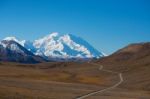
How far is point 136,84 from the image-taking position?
12925 centimetres

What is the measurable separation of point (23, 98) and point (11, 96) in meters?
1.85

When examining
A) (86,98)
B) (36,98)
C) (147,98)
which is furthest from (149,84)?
(36,98)

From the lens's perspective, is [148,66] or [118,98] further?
[148,66]

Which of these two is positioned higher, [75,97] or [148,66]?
[148,66]

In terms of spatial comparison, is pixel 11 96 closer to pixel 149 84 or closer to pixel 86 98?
pixel 86 98

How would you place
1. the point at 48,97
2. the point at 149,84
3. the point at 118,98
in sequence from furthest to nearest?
the point at 149,84 → the point at 118,98 → the point at 48,97

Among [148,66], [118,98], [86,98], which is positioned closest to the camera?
[86,98]

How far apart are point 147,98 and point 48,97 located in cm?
2608

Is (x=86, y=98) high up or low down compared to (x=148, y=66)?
down

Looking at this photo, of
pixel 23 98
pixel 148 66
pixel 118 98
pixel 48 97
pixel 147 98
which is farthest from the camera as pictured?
pixel 148 66

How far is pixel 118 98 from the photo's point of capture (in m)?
74.4

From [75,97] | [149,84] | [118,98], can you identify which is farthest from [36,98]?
[149,84]

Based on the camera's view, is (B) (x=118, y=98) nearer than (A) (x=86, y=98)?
No

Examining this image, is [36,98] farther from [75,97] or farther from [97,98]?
[97,98]
